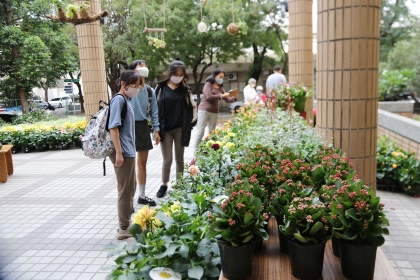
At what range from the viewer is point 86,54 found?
8.88 m

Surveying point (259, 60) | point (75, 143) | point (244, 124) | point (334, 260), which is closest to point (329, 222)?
point (334, 260)

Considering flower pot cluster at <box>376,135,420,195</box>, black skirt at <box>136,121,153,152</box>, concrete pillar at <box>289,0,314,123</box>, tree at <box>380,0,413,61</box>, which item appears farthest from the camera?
tree at <box>380,0,413,61</box>

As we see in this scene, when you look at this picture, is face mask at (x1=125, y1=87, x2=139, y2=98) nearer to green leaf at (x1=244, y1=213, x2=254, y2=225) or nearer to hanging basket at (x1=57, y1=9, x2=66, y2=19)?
green leaf at (x1=244, y1=213, x2=254, y2=225)

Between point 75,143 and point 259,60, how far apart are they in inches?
551

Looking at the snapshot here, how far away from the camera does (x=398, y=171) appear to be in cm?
550

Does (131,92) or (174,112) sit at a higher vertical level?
(131,92)

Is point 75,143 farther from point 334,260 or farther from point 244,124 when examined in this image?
point 334,260

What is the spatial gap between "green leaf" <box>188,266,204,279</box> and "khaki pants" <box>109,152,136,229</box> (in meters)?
1.96

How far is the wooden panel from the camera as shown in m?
1.63

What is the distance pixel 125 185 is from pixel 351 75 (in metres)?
2.30

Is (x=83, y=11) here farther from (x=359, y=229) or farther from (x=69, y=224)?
(x=359, y=229)

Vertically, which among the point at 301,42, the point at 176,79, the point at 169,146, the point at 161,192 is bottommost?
the point at 161,192

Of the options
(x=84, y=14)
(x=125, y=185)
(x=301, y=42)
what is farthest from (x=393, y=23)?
(x=125, y=185)

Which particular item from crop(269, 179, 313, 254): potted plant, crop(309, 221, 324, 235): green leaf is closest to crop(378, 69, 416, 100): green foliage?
crop(269, 179, 313, 254): potted plant
